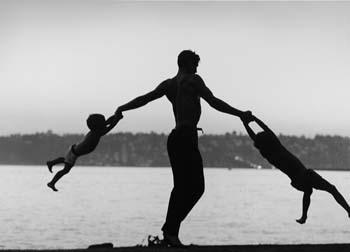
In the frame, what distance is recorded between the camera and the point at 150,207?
3880 inches

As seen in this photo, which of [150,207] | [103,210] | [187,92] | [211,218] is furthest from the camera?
[150,207]

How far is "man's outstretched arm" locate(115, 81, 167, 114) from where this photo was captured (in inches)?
340

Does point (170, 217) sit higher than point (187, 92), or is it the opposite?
point (187, 92)

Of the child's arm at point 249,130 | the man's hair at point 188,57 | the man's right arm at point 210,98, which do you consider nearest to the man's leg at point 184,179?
the man's right arm at point 210,98

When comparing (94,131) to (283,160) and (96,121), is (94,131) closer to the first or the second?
(96,121)

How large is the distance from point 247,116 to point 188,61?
41.1 inches

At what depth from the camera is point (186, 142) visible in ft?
27.7

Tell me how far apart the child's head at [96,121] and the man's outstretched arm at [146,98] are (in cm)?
22

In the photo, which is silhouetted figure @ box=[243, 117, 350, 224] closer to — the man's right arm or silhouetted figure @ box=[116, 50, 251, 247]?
the man's right arm

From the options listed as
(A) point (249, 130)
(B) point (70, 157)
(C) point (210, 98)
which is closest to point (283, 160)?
(A) point (249, 130)

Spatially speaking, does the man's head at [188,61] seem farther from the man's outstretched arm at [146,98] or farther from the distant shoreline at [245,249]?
the distant shoreline at [245,249]

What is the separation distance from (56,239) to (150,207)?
146 feet

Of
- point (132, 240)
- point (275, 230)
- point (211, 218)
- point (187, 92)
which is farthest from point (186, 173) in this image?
point (211, 218)

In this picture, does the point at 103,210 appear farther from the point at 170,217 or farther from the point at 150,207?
the point at 170,217
